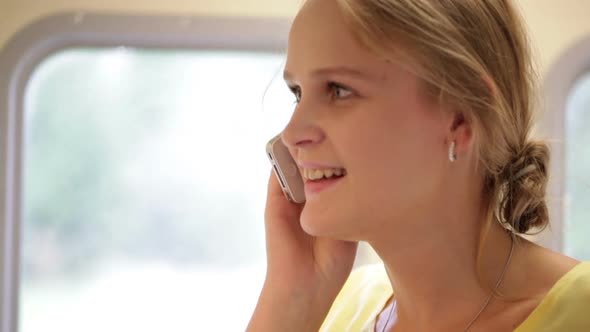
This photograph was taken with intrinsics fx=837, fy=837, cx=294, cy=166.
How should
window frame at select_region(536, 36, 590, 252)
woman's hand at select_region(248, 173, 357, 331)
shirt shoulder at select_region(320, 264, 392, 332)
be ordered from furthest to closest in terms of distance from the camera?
window frame at select_region(536, 36, 590, 252) → shirt shoulder at select_region(320, 264, 392, 332) → woman's hand at select_region(248, 173, 357, 331)

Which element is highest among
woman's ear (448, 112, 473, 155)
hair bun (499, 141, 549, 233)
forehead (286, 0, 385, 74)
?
forehead (286, 0, 385, 74)

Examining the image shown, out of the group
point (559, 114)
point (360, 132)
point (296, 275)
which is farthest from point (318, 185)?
point (559, 114)

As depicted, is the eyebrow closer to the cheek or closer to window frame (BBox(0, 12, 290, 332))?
the cheek

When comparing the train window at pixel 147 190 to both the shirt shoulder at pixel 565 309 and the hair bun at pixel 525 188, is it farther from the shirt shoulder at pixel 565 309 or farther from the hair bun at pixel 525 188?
the shirt shoulder at pixel 565 309

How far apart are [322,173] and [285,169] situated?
0.16 m

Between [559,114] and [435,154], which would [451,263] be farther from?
[559,114]

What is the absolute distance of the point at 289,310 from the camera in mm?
1505

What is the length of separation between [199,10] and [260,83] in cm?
28

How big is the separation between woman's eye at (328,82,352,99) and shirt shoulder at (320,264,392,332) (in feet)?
1.59

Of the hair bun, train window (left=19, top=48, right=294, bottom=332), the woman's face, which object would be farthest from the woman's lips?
train window (left=19, top=48, right=294, bottom=332)

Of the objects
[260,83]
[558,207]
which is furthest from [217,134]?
[558,207]

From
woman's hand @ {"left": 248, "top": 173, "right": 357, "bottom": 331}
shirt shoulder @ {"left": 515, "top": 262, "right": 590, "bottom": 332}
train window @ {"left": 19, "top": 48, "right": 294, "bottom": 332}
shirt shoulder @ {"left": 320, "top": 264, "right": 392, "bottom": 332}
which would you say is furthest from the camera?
train window @ {"left": 19, "top": 48, "right": 294, "bottom": 332}

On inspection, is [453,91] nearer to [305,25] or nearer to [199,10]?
[305,25]

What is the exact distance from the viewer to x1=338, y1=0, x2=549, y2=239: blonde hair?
1.28 metres
